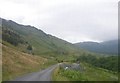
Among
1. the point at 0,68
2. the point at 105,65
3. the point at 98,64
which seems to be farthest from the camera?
the point at 98,64

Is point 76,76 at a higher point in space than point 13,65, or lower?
lower

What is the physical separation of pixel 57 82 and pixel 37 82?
269cm

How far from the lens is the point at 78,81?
45.0 meters

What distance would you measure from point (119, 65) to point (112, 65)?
2825 centimetres

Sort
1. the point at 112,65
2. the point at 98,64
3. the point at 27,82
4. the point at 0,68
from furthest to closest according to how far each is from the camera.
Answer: the point at 98,64, the point at 112,65, the point at 0,68, the point at 27,82

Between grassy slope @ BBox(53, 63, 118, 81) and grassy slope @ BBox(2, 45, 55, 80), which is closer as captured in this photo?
grassy slope @ BBox(53, 63, 118, 81)

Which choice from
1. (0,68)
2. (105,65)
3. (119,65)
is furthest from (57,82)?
(105,65)

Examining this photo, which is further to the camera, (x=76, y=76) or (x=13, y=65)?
(x=13, y=65)

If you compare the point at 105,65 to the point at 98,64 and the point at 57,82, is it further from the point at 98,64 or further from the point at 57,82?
the point at 57,82

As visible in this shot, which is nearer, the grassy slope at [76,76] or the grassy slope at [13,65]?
the grassy slope at [76,76]

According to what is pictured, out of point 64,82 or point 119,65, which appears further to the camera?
point 119,65

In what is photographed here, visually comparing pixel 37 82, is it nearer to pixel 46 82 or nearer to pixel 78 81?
pixel 46 82

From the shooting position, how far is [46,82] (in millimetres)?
43656

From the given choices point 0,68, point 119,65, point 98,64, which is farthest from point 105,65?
point 0,68
